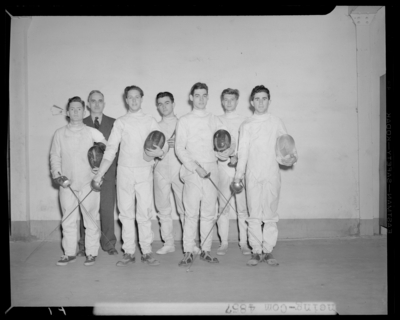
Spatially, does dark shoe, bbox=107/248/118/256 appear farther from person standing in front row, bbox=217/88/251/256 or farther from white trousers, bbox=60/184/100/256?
person standing in front row, bbox=217/88/251/256

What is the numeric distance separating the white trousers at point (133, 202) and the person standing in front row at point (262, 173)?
859mm

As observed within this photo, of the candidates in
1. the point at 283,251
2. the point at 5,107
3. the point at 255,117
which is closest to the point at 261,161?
the point at 255,117

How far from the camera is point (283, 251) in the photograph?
4.15 metres

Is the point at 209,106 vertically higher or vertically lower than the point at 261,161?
higher

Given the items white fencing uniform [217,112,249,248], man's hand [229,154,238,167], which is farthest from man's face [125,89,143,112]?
man's hand [229,154,238,167]

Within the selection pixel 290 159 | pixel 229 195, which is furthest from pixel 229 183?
pixel 290 159

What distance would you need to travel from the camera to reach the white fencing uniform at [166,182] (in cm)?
424

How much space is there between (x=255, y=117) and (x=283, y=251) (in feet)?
4.25

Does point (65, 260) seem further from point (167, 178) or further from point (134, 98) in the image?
point (134, 98)

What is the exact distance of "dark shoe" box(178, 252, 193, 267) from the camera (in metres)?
3.78

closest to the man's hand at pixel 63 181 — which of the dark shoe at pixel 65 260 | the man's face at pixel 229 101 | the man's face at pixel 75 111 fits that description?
the man's face at pixel 75 111

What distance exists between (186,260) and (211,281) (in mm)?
437

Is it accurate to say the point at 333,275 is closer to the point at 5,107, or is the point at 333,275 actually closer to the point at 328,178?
the point at 328,178

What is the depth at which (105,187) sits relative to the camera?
416cm
